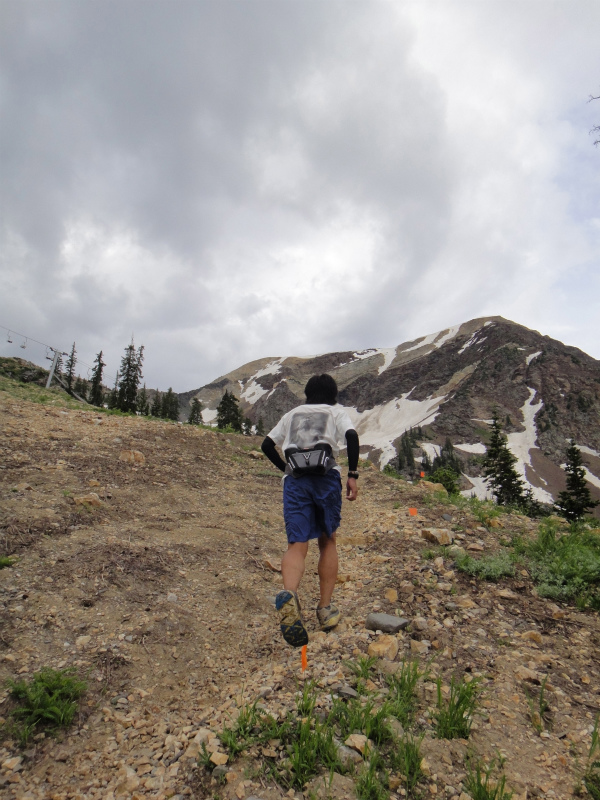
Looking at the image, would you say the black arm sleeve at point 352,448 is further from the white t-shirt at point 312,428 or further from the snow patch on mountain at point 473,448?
the snow patch on mountain at point 473,448

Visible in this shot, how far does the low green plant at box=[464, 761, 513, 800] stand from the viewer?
2.11m

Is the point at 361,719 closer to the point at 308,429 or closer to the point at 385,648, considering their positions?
the point at 385,648

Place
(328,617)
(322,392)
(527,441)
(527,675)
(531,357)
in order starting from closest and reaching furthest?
(527,675)
(328,617)
(322,392)
(527,441)
(531,357)

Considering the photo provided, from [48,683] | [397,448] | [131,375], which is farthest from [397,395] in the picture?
[48,683]

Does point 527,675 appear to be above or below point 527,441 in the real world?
below

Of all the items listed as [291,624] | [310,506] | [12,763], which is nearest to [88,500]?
[310,506]

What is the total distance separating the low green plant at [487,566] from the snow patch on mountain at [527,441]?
98556 mm

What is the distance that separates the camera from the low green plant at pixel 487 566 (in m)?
4.71

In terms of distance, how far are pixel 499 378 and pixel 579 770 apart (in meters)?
165

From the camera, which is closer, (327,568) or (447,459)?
(327,568)

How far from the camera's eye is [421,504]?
8.38 metres

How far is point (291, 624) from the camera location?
3258 mm

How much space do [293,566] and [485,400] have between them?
153 metres

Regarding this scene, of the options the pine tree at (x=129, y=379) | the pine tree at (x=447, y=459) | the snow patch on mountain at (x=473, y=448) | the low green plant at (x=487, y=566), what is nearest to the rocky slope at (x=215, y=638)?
the low green plant at (x=487, y=566)
